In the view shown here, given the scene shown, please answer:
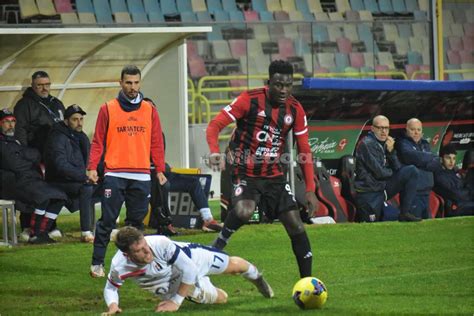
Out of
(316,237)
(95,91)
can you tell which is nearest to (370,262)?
(316,237)

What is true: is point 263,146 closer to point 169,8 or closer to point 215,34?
point 215,34

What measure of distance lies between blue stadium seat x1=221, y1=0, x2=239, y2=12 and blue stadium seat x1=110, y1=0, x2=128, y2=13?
2399 mm

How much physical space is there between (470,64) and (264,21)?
5.89 meters

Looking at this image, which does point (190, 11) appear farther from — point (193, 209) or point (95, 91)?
point (193, 209)

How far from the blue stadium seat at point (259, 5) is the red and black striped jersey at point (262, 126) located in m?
15.7

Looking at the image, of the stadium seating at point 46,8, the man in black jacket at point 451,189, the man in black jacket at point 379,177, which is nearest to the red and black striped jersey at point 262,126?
the man in black jacket at point 379,177

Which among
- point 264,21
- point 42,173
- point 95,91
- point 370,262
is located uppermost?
point 264,21

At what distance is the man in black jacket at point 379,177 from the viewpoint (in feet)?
52.5

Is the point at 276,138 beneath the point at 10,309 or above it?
above

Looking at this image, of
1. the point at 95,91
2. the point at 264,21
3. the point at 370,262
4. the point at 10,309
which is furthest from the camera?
the point at 264,21

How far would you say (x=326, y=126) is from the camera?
17375mm

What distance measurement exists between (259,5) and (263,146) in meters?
16.0

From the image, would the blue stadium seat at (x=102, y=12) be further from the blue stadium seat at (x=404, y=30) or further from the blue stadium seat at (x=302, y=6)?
the blue stadium seat at (x=404, y=30)

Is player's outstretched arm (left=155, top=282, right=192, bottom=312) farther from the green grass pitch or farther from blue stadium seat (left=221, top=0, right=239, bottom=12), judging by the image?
blue stadium seat (left=221, top=0, right=239, bottom=12)
